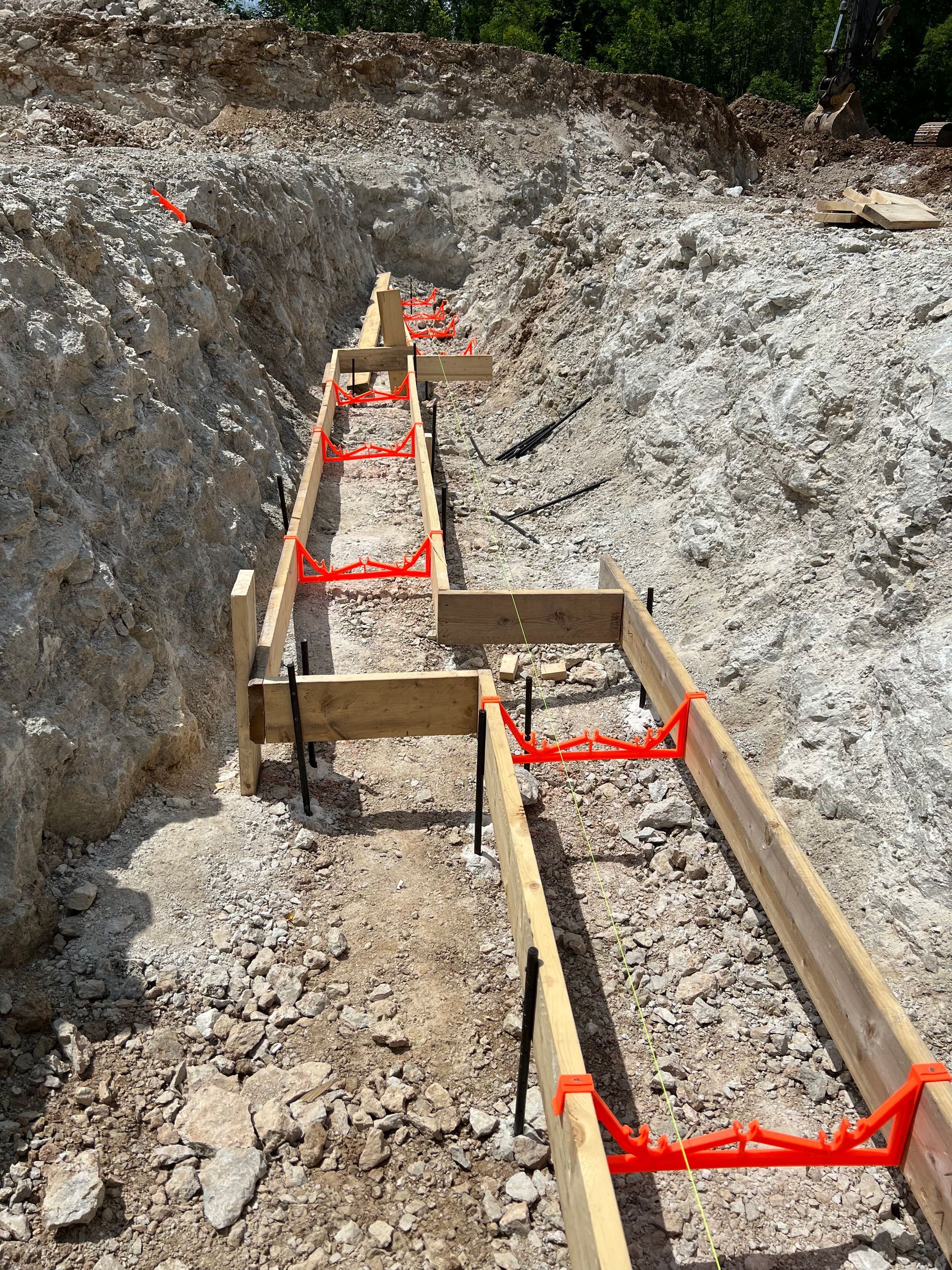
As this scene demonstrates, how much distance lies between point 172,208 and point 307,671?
540 centimetres

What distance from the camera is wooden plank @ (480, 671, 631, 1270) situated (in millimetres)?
2436

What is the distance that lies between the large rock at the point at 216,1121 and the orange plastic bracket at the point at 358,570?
12.2 feet

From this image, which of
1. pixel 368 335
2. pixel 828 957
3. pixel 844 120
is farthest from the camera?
pixel 844 120

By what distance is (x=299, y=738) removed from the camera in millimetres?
4672

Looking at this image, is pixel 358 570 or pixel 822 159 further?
pixel 822 159

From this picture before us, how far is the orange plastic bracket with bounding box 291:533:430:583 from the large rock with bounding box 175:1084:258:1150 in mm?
3721

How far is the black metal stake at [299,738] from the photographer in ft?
15.0

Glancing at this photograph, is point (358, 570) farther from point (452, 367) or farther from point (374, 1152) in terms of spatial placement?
point (374, 1152)

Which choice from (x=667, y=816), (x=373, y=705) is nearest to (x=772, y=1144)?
(x=667, y=816)

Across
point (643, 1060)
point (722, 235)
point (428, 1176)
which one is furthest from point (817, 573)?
point (722, 235)

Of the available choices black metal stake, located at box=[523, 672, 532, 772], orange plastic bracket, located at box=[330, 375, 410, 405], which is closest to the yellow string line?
black metal stake, located at box=[523, 672, 532, 772]

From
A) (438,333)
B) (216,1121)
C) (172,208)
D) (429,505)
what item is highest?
(172,208)

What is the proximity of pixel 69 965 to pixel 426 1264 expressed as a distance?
1856 millimetres

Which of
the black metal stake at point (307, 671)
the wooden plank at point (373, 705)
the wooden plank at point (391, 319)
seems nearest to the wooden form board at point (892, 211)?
the wooden plank at point (391, 319)
